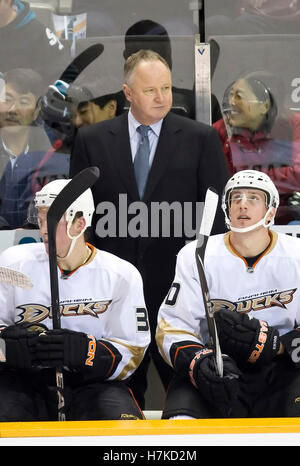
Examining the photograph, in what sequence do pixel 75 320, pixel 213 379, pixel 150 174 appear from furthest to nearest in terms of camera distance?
pixel 150 174, pixel 75 320, pixel 213 379

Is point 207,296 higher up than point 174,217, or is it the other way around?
point 174,217

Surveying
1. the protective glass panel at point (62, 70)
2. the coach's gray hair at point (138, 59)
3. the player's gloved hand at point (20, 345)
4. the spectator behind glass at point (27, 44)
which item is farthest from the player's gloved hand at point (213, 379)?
the spectator behind glass at point (27, 44)

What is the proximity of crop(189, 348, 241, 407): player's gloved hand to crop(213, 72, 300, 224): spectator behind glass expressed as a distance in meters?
0.55

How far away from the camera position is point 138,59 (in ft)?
9.11

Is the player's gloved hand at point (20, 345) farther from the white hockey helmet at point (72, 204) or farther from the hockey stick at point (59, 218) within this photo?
the white hockey helmet at point (72, 204)

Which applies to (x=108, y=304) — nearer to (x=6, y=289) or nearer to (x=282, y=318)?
(x=6, y=289)

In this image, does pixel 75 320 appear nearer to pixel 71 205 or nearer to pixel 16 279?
pixel 16 279

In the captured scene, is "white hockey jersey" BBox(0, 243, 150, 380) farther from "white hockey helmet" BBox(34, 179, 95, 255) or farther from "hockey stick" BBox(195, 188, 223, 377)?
"hockey stick" BBox(195, 188, 223, 377)

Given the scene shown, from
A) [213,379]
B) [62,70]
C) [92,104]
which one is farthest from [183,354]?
[62,70]

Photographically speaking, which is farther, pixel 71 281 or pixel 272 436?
pixel 71 281

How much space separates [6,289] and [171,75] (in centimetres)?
93

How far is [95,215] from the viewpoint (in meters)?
2.80

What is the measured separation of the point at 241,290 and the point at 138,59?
87 cm

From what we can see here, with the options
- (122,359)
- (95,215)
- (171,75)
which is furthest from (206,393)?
(171,75)
